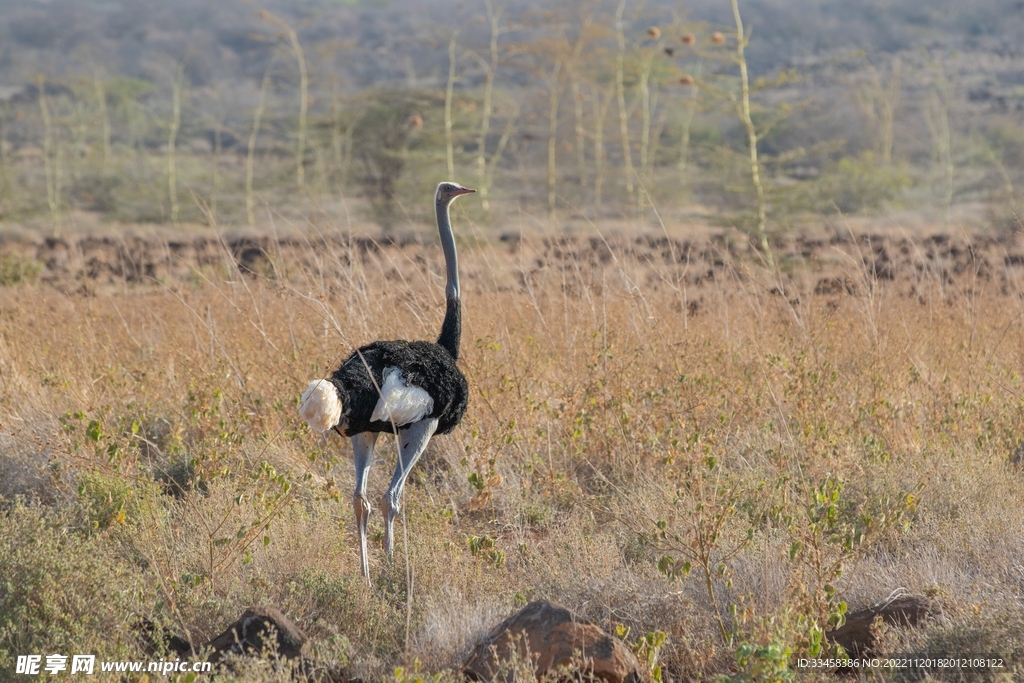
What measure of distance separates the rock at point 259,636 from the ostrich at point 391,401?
24.0 inches

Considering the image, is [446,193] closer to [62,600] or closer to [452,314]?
[452,314]

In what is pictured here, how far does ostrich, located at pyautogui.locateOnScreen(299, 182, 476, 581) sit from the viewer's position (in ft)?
11.2

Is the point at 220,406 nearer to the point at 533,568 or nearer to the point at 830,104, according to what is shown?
the point at 533,568

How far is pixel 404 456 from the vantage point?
3885mm

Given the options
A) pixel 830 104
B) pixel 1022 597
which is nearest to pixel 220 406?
pixel 1022 597

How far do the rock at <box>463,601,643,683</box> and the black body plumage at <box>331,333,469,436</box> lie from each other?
86 centimetres

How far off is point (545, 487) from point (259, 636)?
A: 5.75ft

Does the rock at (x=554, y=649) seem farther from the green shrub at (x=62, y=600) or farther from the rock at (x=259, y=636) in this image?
the green shrub at (x=62, y=600)

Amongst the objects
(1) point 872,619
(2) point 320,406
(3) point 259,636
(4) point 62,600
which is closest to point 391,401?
(2) point 320,406

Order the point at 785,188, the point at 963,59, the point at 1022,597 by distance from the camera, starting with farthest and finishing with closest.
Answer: the point at 963,59, the point at 785,188, the point at 1022,597

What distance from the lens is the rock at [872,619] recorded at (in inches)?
125

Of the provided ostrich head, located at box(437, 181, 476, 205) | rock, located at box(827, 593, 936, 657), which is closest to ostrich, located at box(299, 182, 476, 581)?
ostrich head, located at box(437, 181, 476, 205)

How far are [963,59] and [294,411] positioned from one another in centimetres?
5694

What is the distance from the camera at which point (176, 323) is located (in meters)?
6.72
